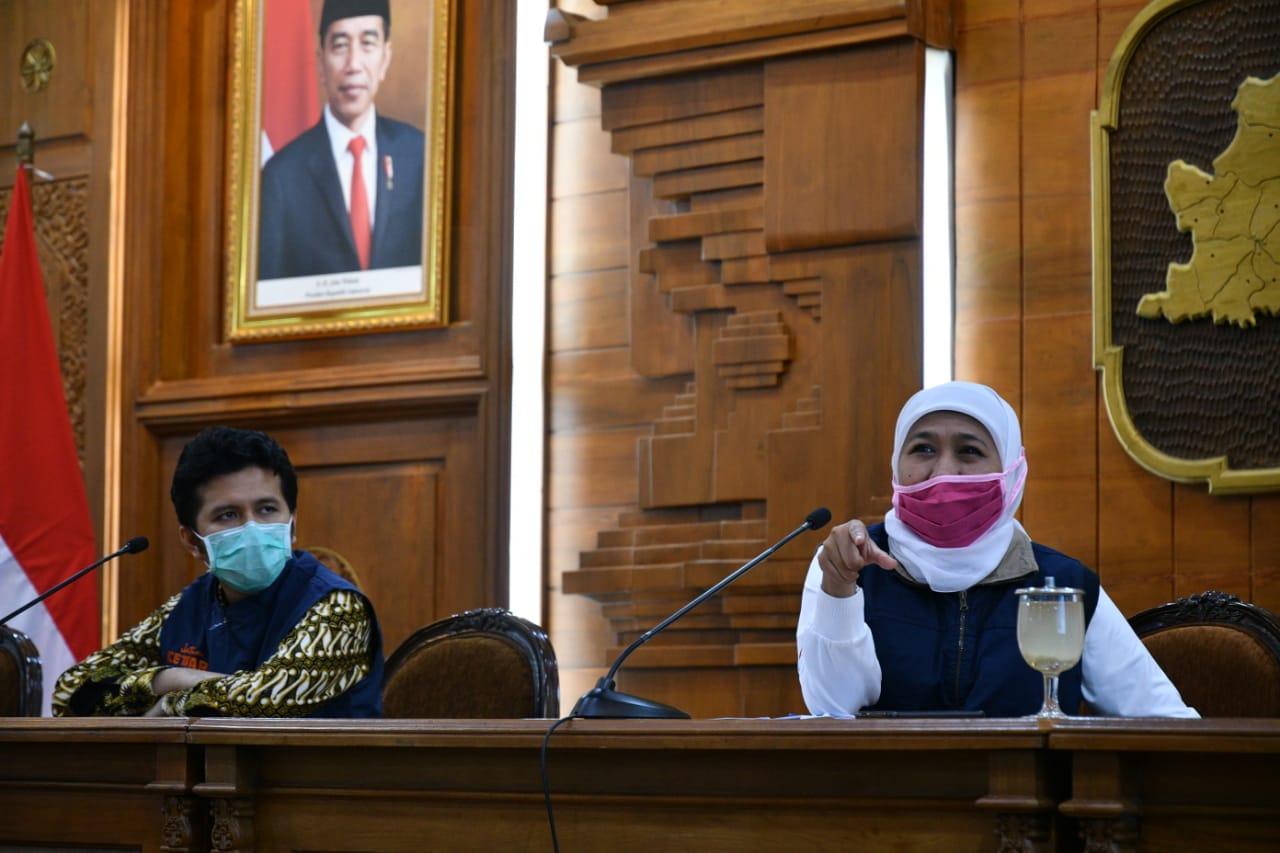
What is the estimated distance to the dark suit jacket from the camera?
4.88 metres

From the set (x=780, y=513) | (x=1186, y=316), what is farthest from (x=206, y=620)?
(x=1186, y=316)

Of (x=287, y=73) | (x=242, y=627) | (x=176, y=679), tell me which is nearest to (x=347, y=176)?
(x=287, y=73)

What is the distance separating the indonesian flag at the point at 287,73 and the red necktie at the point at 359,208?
0.20 m

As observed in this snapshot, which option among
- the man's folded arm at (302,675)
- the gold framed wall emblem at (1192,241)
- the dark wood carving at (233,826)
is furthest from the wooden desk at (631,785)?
the gold framed wall emblem at (1192,241)

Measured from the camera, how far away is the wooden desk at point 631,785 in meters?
1.90

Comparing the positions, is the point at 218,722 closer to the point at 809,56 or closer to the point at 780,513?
the point at 780,513

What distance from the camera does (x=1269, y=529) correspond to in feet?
11.9

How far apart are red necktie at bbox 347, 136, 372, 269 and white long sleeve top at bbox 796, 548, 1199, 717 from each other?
257cm

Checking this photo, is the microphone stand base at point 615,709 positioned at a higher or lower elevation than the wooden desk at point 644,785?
higher

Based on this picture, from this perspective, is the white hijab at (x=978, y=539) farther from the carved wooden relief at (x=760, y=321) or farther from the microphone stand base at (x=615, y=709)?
the carved wooden relief at (x=760, y=321)

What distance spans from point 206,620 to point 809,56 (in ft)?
6.29

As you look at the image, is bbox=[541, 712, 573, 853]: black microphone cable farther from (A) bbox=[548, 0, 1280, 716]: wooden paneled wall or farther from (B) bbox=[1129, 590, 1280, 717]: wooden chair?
(A) bbox=[548, 0, 1280, 716]: wooden paneled wall

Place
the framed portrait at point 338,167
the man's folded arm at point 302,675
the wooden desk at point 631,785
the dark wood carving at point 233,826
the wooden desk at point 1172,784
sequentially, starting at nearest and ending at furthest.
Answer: the wooden desk at point 1172,784 < the wooden desk at point 631,785 < the dark wood carving at point 233,826 < the man's folded arm at point 302,675 < the framed portrait at point 338,167

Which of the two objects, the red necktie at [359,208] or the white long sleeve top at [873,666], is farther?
the red necktie at [359,208]
